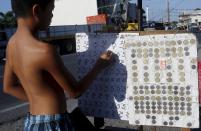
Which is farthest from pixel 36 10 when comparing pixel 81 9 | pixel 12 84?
pixel 81 9

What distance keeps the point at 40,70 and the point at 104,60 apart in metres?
0.86

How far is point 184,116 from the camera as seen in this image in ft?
11.9

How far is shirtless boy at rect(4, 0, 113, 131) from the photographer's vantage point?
2.78 metres

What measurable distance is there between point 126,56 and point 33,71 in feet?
3.62

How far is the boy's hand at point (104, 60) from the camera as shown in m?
3.46

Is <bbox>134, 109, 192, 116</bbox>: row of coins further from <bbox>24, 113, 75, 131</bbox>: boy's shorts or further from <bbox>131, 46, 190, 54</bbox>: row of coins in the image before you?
<bbox>24, 113, 75, 131</bbox>: boy's shorts

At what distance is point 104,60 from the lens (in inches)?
140

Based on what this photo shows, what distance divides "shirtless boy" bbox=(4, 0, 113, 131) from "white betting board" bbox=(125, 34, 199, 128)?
0.81 metres

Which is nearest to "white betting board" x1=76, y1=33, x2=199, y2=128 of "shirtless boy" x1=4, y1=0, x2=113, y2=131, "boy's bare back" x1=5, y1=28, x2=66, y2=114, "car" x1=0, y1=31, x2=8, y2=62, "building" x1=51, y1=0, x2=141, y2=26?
"shirtless boy" x1=4, y1=0, x2=113, y2=131

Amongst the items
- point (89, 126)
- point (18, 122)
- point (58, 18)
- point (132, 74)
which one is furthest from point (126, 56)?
point (58, 18)

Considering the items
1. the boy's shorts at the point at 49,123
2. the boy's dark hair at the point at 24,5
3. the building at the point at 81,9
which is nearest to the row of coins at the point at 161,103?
the boy's shorts at the point at 49,123

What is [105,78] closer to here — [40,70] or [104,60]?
[104,60]

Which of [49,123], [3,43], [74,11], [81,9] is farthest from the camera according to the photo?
[74,11]

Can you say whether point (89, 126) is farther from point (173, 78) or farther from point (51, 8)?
point (51, 8)
